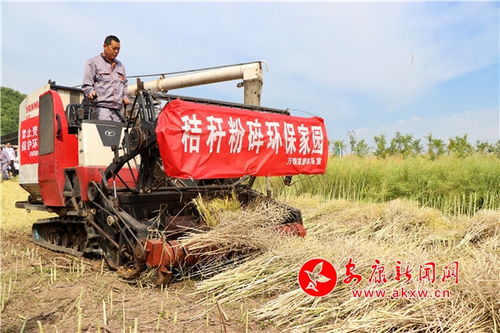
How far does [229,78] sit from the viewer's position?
25.0 feet

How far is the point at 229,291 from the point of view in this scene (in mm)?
3566

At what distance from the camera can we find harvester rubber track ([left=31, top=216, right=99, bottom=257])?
4.79m

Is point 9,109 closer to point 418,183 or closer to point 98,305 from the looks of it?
point 418,183

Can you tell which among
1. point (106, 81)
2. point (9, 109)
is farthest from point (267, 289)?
point (9, 109)

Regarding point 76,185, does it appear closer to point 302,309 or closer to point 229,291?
point 229,291

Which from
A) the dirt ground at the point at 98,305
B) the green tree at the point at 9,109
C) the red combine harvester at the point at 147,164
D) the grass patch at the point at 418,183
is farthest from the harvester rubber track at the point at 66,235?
the green tree at the point at 9,109

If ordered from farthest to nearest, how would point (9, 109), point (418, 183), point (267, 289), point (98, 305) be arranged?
point (9, 109)
point (418, 183)
point (267, 289)
point (98, 305)

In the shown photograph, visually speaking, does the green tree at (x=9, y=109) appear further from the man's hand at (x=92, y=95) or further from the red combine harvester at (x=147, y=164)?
the man's hand at (x=92, y=95)

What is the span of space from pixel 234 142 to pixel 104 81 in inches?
84.1

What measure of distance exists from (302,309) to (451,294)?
99 cm

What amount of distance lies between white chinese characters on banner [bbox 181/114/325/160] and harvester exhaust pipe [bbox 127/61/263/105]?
2.47 meters

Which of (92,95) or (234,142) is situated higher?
(92,95)

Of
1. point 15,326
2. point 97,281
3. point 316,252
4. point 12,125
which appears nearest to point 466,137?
point 316,252

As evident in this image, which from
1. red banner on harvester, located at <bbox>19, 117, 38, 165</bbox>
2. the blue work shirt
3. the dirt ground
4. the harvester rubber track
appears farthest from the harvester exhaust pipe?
the dirt ground
